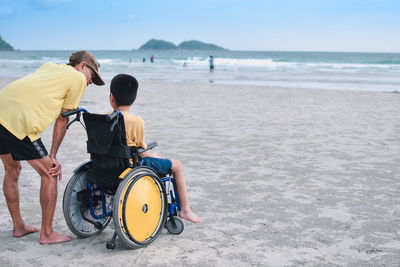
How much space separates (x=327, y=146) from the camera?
7.16 meters

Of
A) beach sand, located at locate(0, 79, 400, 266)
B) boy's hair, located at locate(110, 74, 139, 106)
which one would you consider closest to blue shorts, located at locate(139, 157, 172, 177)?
boy's hair, located at locate(110, 74, 139, 106)

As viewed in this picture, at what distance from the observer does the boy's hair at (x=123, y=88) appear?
3.19 meters

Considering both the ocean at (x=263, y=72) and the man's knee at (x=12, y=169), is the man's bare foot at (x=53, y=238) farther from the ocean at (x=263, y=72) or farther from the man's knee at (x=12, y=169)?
the ocean at (x=263, y=72)

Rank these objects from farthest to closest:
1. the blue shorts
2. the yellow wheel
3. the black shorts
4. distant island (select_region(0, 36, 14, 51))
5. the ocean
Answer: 1. distant island (select_region(0, 36, 14, 51))
2. the ocean
3. the blue shorts
4. the black shorts
5. the yellow wheel

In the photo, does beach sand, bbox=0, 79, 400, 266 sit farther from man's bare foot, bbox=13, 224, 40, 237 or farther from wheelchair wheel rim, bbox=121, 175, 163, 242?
wheelchair wheel rim, bbox=121, 175, 163, 242

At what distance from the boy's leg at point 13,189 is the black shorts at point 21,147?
0.27 m

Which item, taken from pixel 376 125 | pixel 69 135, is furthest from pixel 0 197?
pixel 376 125

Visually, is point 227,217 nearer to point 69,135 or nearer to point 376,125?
point 69,135

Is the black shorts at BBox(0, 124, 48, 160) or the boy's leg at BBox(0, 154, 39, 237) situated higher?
the black shorts at BBox(0, 124, 48, 160)

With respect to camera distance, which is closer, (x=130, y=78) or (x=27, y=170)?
(x=130, y=78)

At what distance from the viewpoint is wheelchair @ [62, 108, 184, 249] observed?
10.0 ft

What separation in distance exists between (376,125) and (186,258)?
7.32 meters

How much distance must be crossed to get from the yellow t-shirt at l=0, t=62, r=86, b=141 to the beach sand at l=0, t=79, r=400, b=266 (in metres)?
0.96

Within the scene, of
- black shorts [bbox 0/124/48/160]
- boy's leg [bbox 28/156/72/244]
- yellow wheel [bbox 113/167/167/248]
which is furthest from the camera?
boy's leg [bbox 28/156/72/244]
